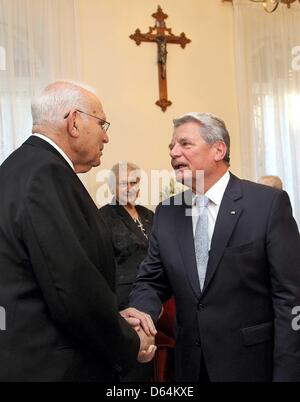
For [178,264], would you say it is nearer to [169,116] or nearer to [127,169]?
[127,169]

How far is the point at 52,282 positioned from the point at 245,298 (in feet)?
2.74

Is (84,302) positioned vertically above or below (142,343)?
above

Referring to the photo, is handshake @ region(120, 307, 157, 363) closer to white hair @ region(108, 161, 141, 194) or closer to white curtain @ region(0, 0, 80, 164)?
white hair @ region(108, 161, 141, 194)

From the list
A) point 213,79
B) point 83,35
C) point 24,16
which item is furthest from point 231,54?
point 24,16

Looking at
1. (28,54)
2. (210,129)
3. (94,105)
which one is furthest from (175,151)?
Answer: (28,54)

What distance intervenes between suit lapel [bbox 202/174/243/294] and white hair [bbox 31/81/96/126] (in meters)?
0.71

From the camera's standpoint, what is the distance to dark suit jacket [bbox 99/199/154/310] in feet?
12.0

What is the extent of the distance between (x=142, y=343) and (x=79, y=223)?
0.55 meters

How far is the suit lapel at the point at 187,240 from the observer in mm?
2066

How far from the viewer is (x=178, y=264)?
2.12 meters

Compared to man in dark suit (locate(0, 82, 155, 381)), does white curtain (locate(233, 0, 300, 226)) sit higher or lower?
higher

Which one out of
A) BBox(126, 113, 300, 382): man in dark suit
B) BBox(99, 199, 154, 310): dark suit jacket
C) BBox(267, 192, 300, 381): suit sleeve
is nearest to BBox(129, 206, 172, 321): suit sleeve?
BBox(126, 113, 300, 382): man in dark suit

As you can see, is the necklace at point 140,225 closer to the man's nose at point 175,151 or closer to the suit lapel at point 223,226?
the man's nose at point 175,151

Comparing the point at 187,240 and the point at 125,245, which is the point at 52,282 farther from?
the point at 125,245
